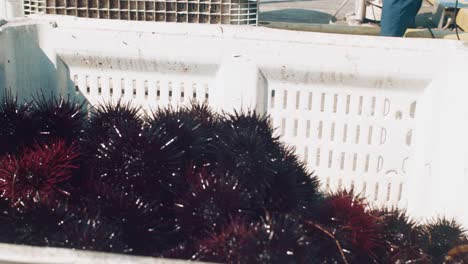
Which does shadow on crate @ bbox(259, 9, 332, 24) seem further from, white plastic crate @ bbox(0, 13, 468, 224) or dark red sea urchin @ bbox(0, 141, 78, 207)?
dark red sea urchin @ bbox(0, 141, 78, 207)

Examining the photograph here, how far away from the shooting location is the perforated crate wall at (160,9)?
8.70 feet

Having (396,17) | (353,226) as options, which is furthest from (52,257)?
(396,17)

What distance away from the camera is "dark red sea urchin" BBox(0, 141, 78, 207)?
1.64 meters

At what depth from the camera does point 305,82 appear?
7.27 ft

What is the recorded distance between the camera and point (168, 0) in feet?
8.66

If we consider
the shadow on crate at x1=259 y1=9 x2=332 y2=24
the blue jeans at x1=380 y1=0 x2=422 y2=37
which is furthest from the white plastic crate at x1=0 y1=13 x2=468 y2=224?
the shadow on crate at x1=259 y1=9 x2=332 y2=24

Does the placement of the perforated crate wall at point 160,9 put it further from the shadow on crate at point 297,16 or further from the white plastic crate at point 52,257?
the shadow on crate at point 297,16

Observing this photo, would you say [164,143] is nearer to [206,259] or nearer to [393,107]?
[206,259]

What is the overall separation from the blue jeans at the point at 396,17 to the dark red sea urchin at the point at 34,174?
2466 mm

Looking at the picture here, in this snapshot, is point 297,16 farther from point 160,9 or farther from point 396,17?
point 160,9

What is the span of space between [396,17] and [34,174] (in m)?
2.65

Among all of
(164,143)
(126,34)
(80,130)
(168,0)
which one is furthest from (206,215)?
(168,0)

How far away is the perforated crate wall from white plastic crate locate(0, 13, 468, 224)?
0.36 m

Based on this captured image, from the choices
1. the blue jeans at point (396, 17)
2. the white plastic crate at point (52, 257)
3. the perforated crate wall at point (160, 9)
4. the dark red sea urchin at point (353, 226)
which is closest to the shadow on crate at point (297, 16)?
the blue jeans at point (396, 17)
